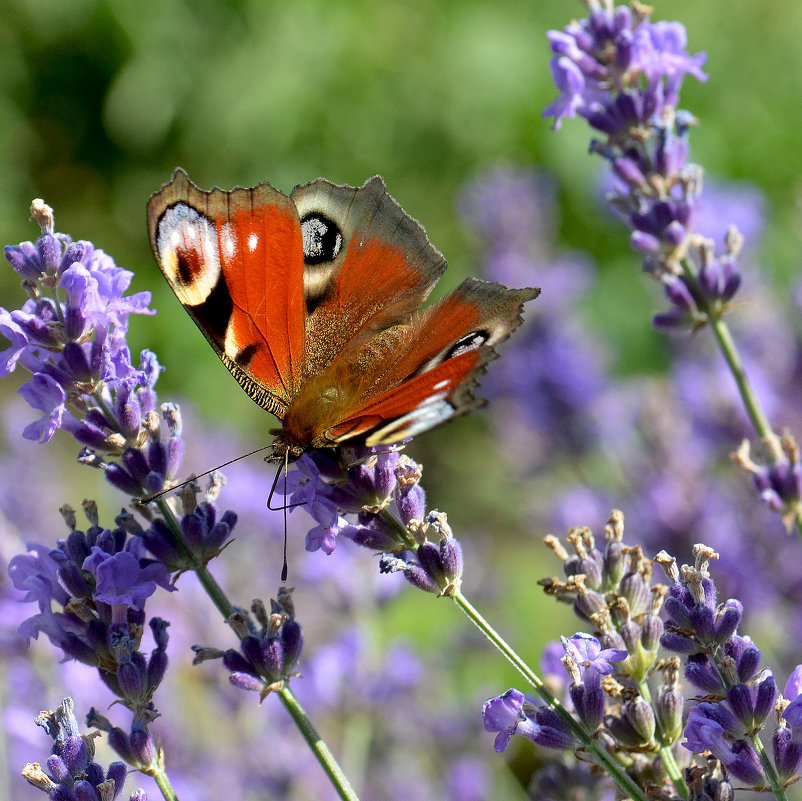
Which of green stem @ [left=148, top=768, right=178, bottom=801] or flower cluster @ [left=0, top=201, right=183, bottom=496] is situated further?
flower cluster @ [left=0, top=201, right=183, bottom=496]

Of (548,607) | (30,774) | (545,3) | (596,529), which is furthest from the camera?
(545,3)

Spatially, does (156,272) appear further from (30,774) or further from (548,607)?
(30,774)

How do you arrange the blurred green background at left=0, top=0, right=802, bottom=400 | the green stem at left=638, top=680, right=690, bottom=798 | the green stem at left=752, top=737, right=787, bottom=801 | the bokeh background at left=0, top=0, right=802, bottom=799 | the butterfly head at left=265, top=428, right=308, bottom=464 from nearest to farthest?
the green stem at left=752, top=737, right=787, bottom=801, the green stem at left=638, top=680, right=690, bottom=798, the butterfly head at left=265, top=428, right=308, bottom=464, the bokeh background at left=0, top=0, right=802, bottom=799, the blurred green background at left=0, top=0, right=802, bottom=400

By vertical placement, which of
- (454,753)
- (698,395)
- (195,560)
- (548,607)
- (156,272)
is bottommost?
(548,607)

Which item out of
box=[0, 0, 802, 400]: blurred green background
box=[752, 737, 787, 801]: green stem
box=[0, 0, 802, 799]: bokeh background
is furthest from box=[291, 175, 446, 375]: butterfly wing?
box=[0, 0, 802, 400]: blurred green background

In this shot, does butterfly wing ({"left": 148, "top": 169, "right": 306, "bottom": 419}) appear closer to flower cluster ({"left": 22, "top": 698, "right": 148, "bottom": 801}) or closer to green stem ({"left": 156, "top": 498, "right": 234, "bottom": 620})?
green stem ({"left": 156, "top": 498, "right": 234, "bottom": 620})

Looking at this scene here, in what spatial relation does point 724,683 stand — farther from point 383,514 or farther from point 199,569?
point 199,569

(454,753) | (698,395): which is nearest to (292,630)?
(454,753)
